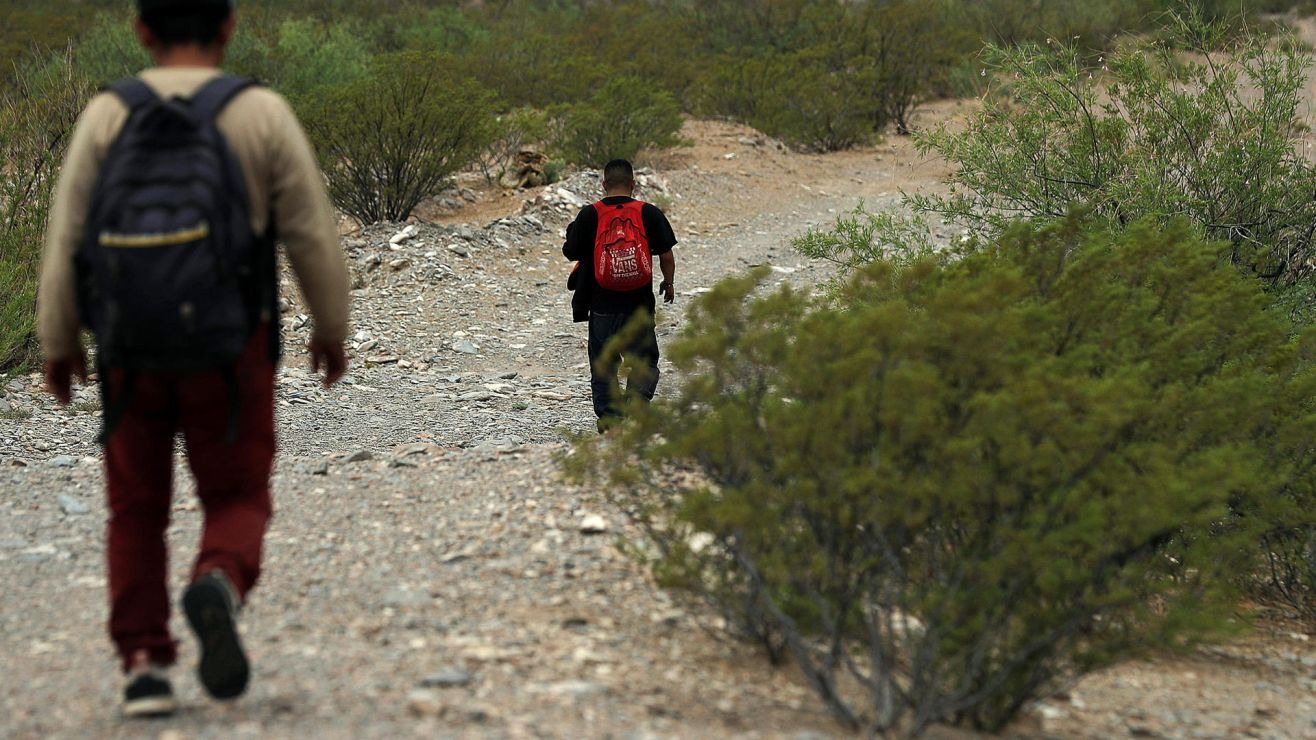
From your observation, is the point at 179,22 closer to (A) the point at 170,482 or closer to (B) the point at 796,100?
(A) the point at 170,482

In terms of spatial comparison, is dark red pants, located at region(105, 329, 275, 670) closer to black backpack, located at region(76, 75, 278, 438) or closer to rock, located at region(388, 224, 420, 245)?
black backpack, located at region(76, 75, 278, 438)

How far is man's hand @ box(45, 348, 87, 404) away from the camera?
3109 millimetres

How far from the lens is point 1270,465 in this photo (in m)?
5.15

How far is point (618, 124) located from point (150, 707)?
13956mm

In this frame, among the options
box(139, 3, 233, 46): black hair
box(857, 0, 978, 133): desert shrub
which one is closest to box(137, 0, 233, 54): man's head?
box(139, 3, 233, 46): black hair

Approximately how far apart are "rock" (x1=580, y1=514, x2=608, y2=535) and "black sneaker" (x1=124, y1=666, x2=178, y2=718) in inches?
70.2

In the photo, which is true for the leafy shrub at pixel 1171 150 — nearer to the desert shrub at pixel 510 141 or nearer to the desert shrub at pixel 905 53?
the desert shrub at pixel 510 141

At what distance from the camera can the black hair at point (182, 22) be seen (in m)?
2.99

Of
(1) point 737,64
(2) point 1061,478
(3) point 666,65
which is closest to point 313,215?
(2) point 1061,478

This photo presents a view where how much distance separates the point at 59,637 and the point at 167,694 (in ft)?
3.14

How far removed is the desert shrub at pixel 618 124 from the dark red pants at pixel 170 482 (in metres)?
13.3

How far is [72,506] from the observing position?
5.43 metres

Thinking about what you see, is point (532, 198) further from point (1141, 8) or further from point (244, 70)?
point (1141, 8)

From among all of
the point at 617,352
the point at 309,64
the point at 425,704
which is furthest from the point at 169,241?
the point at 309,64
